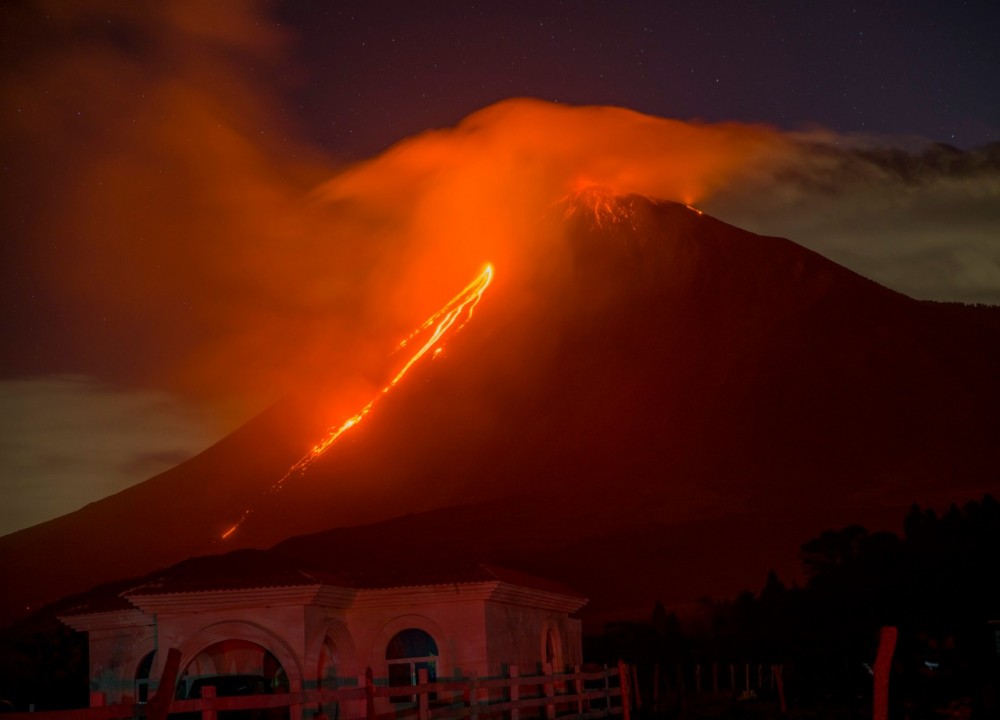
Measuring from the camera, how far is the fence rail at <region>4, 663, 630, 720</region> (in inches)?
414

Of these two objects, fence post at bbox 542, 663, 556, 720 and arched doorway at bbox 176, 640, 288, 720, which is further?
arched doorway at bbox 176, 640, 288, 720

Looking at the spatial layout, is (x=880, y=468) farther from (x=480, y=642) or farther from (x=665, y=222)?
(x=480, y=642)

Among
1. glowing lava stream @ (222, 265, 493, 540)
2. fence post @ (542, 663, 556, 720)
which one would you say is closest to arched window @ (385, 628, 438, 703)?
fence post @ (542, 663, 556, 720)

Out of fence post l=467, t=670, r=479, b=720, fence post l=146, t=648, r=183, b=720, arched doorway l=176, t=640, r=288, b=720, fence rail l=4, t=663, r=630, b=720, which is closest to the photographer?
fence post l=146, t=648, r=183, b=720

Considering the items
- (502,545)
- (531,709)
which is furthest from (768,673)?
(502,545)

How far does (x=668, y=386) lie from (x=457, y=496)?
22422 millimetres

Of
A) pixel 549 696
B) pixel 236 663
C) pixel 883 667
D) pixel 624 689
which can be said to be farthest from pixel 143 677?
pixel 883 667

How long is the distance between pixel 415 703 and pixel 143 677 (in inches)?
295

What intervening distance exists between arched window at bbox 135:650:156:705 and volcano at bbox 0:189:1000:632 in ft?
158

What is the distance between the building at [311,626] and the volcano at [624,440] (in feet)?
152

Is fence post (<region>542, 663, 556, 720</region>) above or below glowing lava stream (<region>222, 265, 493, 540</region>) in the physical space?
below

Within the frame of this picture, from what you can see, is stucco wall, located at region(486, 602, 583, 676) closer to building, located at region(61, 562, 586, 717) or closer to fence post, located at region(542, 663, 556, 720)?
building, located at region(61, 562, 586, 717)

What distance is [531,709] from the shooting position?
27500mm

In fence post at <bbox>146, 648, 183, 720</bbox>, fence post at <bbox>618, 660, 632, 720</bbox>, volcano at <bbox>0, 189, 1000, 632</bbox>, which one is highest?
volcano at <bbox>0, 189, 1000, 632</bbox>
